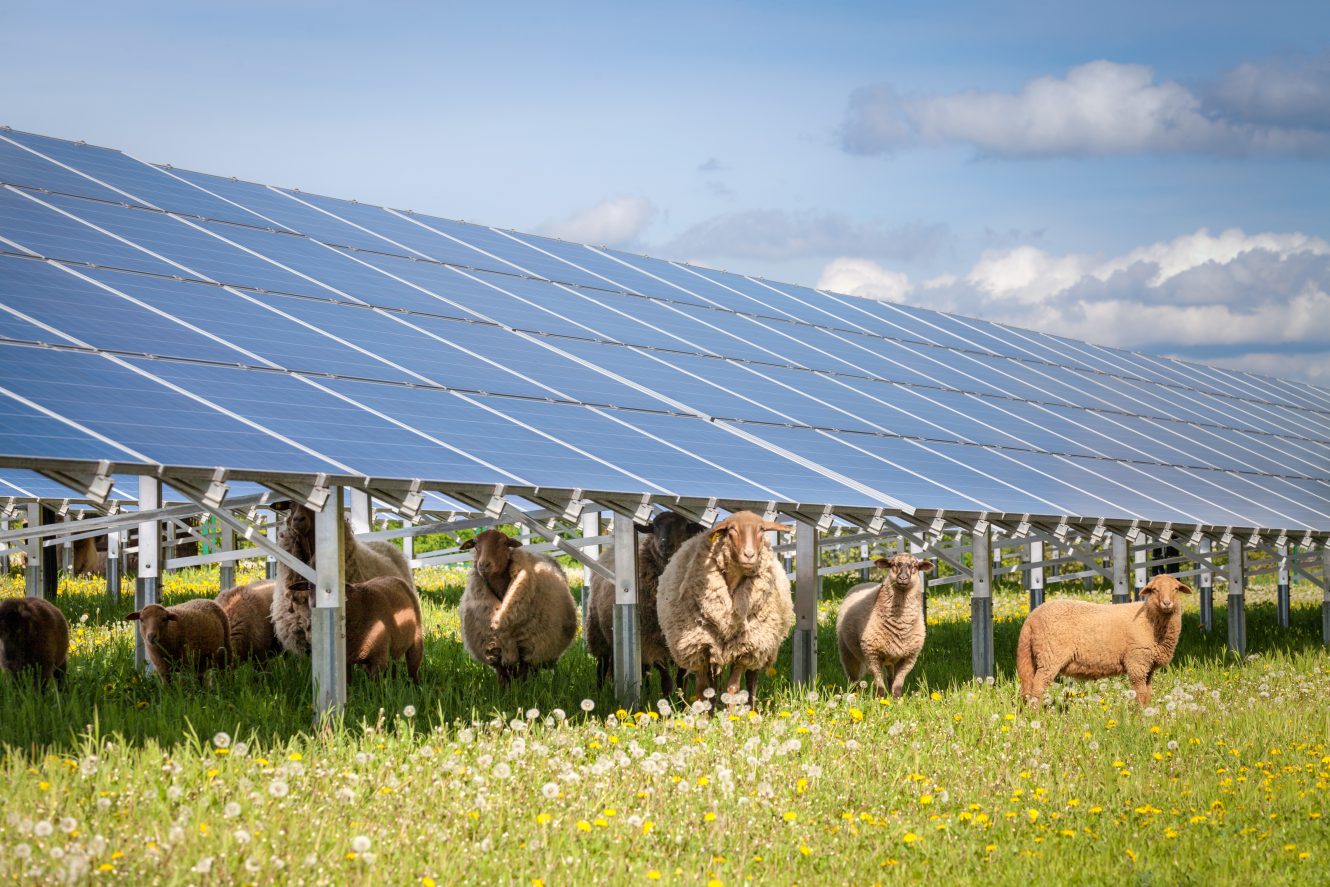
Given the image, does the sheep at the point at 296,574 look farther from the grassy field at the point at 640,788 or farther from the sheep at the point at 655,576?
the sheep at the point at 655,576

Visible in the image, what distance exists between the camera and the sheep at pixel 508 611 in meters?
14.2

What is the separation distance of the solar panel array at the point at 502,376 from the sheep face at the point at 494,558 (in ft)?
4.39

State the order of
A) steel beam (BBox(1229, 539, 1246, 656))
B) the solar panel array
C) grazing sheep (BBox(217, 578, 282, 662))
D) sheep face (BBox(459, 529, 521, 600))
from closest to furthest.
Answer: the solar panel array < sheep face (BBox(459, 529, 521, 600)) < grazing sheep (BBox(217, 578, 282, 662)) < steel beam (BBox(1229, 539, 1246, 656))

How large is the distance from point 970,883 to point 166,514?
21.9 feet

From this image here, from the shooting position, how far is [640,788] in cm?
975

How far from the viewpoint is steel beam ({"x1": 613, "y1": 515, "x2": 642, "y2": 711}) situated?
13359 millimetres

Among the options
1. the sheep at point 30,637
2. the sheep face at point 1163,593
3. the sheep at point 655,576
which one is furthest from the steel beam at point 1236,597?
the sheep at point 30,637

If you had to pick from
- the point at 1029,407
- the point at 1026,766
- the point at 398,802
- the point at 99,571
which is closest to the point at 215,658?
the point at 398,802

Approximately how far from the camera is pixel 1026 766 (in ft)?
37.3

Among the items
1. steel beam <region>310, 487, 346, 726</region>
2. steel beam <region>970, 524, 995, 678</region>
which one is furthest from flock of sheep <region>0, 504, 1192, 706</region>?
steel beam <region>310, 487, 346, 726</region>

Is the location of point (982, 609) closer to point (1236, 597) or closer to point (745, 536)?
point (745, 536)

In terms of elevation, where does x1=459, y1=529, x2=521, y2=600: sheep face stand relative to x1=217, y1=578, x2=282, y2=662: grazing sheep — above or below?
above

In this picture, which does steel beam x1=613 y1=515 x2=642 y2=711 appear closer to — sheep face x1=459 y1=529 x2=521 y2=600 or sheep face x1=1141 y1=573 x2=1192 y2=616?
sheep face x1=459 y1=529 x2=521 y2=600

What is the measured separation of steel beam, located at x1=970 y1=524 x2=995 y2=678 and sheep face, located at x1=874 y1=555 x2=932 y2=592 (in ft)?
7.16
